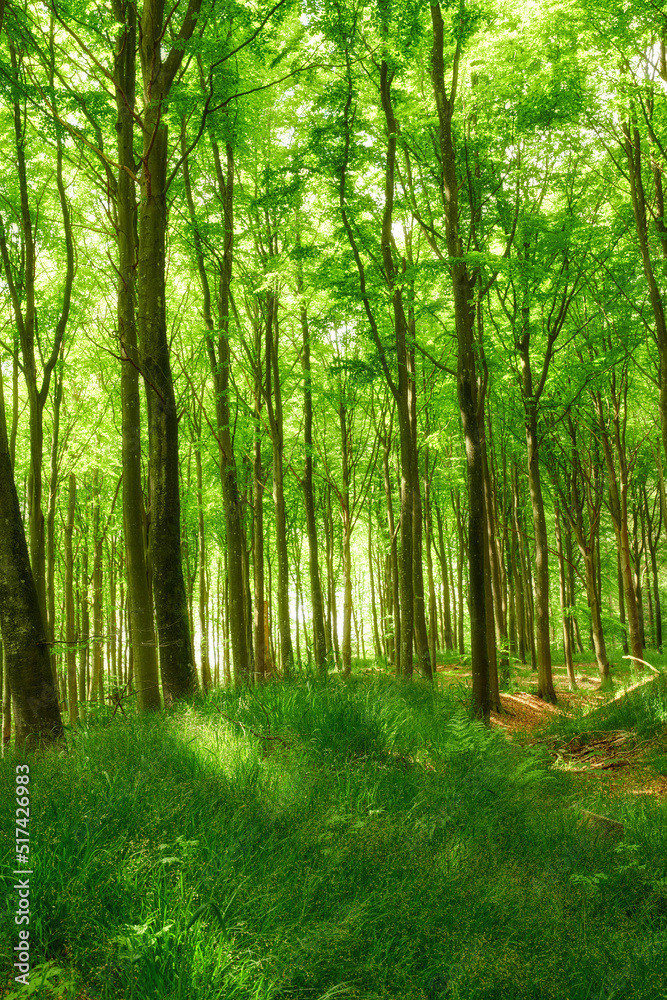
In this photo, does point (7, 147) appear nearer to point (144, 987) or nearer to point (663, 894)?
point (144, 987)

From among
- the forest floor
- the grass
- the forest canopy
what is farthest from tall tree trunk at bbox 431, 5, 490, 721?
the grass

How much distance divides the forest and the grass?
0.08 feet

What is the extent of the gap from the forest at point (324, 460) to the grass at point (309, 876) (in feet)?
0.08

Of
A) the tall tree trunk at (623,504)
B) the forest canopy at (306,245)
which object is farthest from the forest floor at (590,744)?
the tall tree trunk at (623,504)

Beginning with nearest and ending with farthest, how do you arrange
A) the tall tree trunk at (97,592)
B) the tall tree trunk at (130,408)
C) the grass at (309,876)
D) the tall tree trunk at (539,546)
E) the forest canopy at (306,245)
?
the grass at (309,876) → the forest canopy at (306,245) → the tall tree trunk at (130,408) → the tall tree trunk at (539,546) → the tall tree trunk at (97,592)

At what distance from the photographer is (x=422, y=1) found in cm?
793

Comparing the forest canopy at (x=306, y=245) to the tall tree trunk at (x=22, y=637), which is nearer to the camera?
the tall tree trunk at (x=22, y=637)
